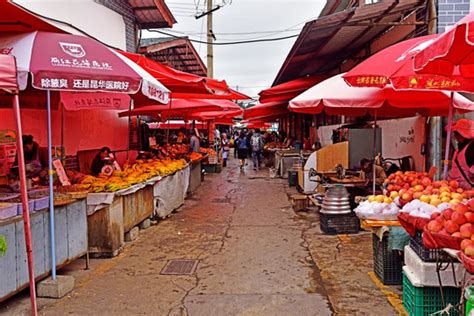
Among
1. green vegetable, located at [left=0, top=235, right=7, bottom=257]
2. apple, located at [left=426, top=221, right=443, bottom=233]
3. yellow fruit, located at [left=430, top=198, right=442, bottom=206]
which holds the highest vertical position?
yellow fruit, located at [left=430, top=198, right=442, bottom=206]

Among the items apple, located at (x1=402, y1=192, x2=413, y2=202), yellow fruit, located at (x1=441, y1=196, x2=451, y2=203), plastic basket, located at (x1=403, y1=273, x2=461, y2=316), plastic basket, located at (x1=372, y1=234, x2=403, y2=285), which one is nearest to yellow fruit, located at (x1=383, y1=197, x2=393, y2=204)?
apple, located at (x1=402, y1=192, x2=413, y2=202)

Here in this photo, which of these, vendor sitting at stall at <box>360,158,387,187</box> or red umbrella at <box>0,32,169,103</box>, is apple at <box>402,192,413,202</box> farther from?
vendor sitting at stall at <box>360,158,387,187</box>

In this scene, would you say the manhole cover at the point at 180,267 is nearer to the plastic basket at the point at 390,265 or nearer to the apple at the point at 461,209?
the plastic basket at the point at 390,265

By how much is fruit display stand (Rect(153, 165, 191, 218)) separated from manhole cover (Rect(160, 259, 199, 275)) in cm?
291

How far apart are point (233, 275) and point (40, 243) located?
2476 mm

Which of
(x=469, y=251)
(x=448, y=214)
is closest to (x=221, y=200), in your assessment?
(x=448, y=214)

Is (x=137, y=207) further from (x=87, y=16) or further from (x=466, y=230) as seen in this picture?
(x=466, y=230)

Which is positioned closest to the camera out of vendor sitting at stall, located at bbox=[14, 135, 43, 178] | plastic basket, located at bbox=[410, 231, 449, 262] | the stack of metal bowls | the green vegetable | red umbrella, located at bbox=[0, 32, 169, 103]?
plastic basket, located at bbox=[410, 231, 449, 262]

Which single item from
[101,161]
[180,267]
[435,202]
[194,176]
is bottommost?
[180,267]

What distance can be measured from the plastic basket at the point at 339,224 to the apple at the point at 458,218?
4.89 m

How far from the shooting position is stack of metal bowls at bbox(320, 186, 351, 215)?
8.43 meters

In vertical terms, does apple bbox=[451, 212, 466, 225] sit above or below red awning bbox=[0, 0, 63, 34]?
below

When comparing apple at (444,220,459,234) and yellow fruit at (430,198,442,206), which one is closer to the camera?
apple at (444,220,459,234)

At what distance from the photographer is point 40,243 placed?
17.9ft
